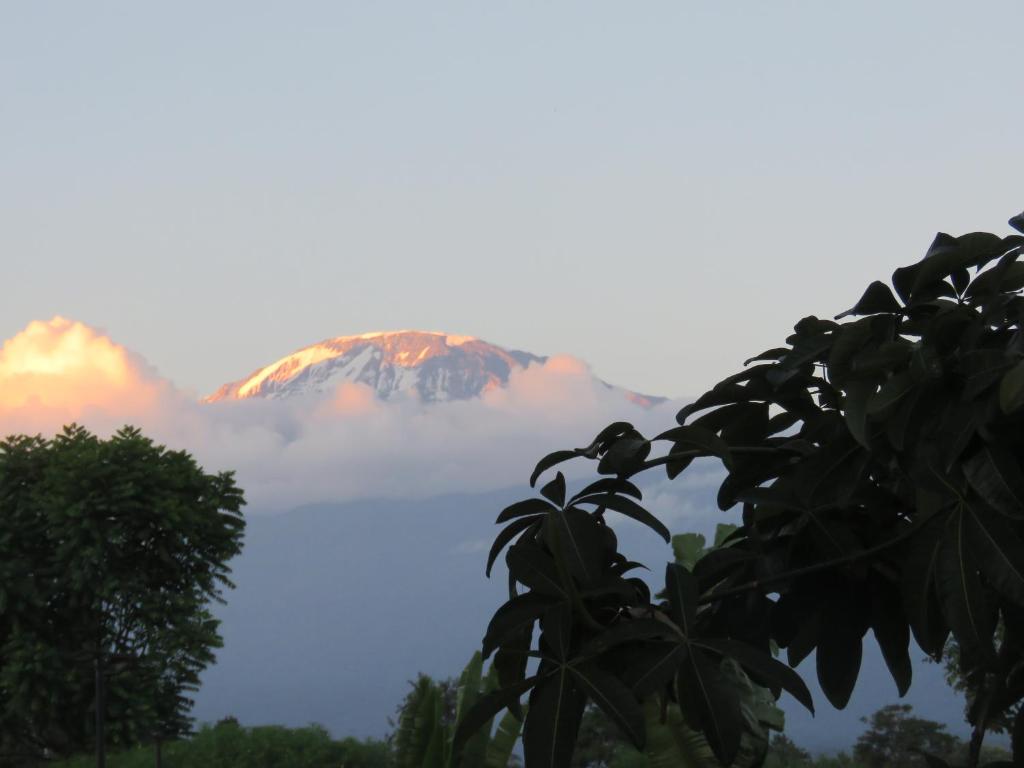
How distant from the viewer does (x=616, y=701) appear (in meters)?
2.08

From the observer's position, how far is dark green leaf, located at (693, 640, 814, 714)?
2.15 m

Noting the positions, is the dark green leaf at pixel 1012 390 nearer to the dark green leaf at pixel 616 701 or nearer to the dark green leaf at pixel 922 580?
the dark green leaf at pixel 922 580

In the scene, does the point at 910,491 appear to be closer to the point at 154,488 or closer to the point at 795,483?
the point at 795,483

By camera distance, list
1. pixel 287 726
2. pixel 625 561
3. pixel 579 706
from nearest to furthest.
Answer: pixel 579 706 < pixel 625 561 < pixel 287 726

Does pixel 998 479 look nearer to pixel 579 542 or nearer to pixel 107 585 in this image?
pixel 579 542

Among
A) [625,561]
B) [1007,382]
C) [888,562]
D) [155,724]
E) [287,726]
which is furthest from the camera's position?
[155,724]

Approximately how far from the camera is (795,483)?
2.63m

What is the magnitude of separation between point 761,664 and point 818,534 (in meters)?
0.54

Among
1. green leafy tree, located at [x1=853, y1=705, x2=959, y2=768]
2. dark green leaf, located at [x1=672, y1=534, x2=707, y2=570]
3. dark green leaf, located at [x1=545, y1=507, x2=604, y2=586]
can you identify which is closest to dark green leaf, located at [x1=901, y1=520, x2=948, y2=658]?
dark green leaf, located at [x1=545, y1=507, x2=604, y2=586]

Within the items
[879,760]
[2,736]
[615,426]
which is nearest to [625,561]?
A: [615,426]

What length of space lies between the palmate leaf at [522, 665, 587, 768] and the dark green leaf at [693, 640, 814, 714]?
0.25 m

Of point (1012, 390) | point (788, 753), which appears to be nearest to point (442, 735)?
point (1012, 390)

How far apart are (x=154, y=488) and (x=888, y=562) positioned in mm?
27454

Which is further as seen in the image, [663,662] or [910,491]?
[910,491]
